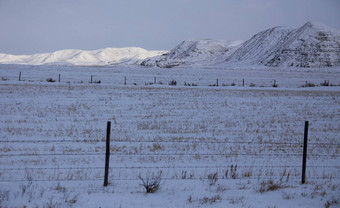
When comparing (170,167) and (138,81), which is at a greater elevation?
(138,81)

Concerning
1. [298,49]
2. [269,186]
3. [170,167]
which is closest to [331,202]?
[269,186]

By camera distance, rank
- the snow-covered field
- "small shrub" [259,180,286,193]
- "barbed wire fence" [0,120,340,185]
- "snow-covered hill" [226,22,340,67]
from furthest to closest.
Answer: "snow-covered hill" [226,22,340,67], "barbed wire fence" [0,120,340,185], "small shrub" [259,180,286,193], the snow-covered field

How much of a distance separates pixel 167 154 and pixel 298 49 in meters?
112

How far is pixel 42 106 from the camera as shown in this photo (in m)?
24.1

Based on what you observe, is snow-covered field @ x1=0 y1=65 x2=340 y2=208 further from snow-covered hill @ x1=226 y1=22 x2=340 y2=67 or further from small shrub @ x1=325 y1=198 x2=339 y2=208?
snow-covered hill @ x1=226 y1=22 x2=340 y2=67

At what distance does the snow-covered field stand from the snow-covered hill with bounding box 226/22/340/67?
8274 centimetres

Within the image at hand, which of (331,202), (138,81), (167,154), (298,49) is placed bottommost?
(331,202)

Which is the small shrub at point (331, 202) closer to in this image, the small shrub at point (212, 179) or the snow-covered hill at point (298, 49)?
the small shrub at point (212, 179)

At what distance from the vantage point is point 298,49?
112 metres

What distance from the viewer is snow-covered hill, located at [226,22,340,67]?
103875 mm

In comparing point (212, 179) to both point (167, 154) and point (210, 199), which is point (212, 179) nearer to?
point (210, 199)

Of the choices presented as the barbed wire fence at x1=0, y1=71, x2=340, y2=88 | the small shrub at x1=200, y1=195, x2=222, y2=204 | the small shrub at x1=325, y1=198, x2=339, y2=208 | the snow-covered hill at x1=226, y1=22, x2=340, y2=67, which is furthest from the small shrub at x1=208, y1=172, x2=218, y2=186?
the snow-covered hill at x1=226, y1=22, x2=340, y2=67

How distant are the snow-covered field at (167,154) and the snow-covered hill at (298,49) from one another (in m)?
82.7

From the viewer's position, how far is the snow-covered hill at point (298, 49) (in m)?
104
